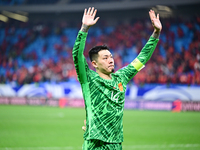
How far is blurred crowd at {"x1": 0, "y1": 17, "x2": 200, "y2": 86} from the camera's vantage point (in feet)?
88.3

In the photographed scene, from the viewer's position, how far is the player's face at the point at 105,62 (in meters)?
3.94

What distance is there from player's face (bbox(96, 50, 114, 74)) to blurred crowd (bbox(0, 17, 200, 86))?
2120 cm

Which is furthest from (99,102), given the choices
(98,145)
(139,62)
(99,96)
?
(139,62)

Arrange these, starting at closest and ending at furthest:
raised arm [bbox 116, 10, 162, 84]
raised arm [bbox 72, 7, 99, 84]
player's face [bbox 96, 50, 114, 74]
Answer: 1. raised arm [bbox 72, 7, 99, 84]
2. player's face [bbox 96, 50, 114, 74]
3. raised arm [bbox 116, 10, 162, 84]

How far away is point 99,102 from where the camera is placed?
3809mm

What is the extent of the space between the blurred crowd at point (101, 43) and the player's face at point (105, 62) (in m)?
21.2

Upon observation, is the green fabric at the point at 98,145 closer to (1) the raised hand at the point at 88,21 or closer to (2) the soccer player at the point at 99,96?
(2) the soccer player at the point at 99,96

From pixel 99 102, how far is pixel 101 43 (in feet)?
104

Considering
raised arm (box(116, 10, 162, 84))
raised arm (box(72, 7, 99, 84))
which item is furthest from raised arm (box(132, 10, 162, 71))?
raised arm (box(72, 7, 99, 84))

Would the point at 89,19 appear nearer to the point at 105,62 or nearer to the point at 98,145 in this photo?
the point at 105,62

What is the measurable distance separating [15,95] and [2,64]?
748cm

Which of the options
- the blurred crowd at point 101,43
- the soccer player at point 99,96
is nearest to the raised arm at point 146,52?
the soccer player at point 99,96

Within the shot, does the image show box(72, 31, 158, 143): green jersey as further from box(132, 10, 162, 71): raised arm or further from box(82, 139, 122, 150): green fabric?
box(132, 10, 162, 71): raised arm

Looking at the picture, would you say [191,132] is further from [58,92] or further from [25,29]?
[25,29]
